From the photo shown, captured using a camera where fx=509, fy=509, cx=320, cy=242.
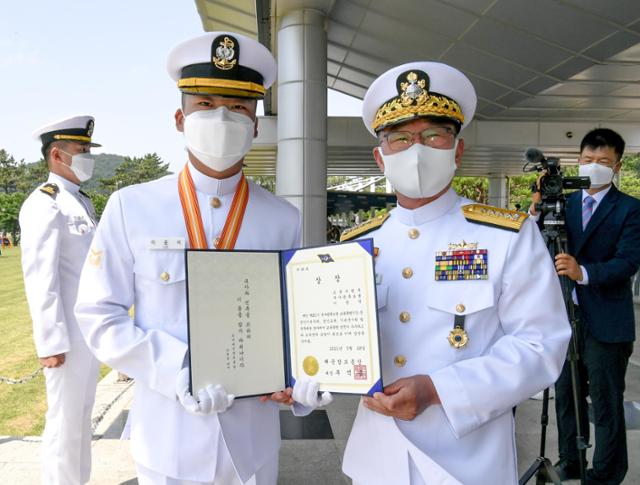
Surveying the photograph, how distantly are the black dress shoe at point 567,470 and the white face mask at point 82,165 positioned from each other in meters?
3.31

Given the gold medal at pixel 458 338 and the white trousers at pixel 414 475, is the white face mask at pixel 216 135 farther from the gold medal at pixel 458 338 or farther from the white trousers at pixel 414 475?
the white trousers at pixel 414 475

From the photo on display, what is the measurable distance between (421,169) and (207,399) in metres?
0.83

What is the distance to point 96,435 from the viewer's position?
3.52 metres

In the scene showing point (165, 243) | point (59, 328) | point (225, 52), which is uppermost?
point (225, 52)

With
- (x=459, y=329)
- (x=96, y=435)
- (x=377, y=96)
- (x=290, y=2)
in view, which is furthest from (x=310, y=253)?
(x=290, y=2)

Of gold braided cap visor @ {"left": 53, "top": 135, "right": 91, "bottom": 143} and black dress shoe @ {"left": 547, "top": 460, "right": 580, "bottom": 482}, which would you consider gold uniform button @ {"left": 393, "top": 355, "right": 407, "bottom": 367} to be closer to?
black dress shoe @ {"left": 547, "top": 460, "right": 580, "bottom": 482}

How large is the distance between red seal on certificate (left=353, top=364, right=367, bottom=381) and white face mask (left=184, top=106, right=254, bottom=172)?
2.44 feet

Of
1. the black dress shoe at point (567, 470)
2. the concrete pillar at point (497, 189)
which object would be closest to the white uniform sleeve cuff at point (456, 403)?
the black dress shoe at point (567, 470)

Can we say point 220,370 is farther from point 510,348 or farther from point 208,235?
point 510,348

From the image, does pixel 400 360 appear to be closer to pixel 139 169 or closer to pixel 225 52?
pixel 225 52

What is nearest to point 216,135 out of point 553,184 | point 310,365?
point 310,365

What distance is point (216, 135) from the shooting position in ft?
4.99

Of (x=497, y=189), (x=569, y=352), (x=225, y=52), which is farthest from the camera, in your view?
(x=497, y=189)

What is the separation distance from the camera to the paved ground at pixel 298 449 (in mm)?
2932
